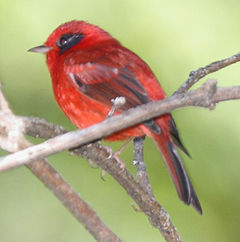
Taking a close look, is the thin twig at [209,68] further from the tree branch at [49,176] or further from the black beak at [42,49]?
the black beak at [42,49]

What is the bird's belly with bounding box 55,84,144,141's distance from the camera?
3.83 m

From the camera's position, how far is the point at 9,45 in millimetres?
4605

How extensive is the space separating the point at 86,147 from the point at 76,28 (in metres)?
1.65

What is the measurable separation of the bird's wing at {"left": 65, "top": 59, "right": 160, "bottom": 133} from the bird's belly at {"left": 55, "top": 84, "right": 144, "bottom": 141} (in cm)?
4

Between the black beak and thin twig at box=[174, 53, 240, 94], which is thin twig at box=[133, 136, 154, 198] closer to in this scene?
thin twig at box=[174, 53, 240, 94]

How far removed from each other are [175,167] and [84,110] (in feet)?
2.15

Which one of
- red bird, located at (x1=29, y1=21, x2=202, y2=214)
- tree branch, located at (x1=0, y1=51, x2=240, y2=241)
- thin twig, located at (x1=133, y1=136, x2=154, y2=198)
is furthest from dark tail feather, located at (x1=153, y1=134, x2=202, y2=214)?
tree branch, located at (x1=0, y1=51, x2=240, y2=241)

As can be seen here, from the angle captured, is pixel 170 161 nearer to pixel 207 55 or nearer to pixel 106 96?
pixel 106 96

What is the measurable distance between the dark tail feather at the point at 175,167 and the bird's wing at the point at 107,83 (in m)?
0.18

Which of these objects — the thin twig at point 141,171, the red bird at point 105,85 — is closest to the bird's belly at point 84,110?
the red bird at point 105,85

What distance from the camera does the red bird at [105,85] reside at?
3.64m

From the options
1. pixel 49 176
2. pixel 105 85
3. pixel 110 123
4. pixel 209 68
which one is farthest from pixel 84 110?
pixel 110 123

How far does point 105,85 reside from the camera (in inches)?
151

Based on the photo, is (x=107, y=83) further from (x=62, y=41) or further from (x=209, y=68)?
(x=209, y=68)
